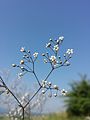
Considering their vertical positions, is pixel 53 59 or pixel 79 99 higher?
pixel 79 99

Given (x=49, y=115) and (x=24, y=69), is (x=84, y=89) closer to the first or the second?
(x=49, y=115)

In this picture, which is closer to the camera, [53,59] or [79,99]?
[53,59]

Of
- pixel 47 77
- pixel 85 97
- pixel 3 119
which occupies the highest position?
pixel 85 97

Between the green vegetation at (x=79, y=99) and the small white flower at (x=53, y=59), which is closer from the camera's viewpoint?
the small white flower at (x=53, y=59)

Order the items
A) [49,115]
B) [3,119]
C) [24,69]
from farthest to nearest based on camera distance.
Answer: [49,115] → [3,119] → [24,69]

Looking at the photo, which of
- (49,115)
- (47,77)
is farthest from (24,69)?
(49,115)

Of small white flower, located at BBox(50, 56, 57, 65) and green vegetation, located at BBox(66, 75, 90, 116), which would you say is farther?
green vegetation, located at BBox(66, 75, 90, 116)

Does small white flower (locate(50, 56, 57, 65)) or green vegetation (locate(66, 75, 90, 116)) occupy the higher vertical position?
green vegetation (locate(66, 75, 90, 116))

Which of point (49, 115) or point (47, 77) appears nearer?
point (47, 77)
